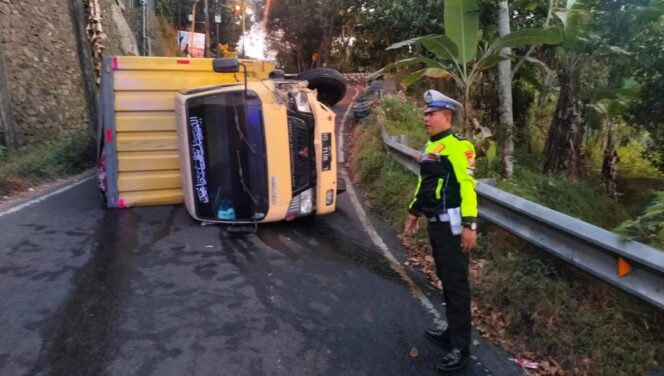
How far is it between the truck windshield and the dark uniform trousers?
3.12 m

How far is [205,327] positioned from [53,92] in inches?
558

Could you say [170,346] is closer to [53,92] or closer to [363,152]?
[363,152]

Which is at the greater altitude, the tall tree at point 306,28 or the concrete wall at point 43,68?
the tall tree at point 306,28

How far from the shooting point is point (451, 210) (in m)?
3.69

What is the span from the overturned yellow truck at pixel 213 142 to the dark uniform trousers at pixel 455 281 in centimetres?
310

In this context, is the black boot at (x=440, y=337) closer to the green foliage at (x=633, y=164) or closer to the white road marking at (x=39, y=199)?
the white road marking at (x=39, y=199)

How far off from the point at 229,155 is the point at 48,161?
6107 millimetres

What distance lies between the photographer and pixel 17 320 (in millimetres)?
4074

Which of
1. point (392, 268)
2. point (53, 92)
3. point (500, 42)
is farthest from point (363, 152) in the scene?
point (53, 92)

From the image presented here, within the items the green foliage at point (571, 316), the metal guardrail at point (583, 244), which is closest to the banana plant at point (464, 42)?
the metal guardrail at point (583, 244)

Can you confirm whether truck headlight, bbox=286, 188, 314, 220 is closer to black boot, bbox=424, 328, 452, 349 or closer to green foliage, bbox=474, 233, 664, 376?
green foliage, bbox=474, 233, 664, 376

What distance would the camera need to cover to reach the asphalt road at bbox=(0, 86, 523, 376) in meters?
3.61

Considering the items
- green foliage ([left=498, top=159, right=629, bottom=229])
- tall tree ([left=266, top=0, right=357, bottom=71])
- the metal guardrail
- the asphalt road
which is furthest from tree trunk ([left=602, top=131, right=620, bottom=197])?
tall tree ([left=266, top=0, right=357, bottom=71])

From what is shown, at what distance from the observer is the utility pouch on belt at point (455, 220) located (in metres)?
3.68
